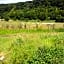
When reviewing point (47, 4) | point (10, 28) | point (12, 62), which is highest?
point (12, 62)

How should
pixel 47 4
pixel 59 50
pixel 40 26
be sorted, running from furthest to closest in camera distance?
pixel 47 4, pixel 40 26, pixel 59 50

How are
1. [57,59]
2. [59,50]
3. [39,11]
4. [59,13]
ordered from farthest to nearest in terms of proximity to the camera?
[39,11], [59,13], [59,50], [57,59]

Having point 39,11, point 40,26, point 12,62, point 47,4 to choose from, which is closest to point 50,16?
point 39,11

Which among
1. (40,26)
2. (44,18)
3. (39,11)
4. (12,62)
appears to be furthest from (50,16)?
(12,62)

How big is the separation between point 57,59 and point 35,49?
6.23 ft

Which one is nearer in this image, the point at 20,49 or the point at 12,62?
the point at 12,62

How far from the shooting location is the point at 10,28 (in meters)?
29.4

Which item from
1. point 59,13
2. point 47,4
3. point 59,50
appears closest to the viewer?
point 59,50

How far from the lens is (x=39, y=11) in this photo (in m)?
50.9

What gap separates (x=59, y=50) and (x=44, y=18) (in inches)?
1217

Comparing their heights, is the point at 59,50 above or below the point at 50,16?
above

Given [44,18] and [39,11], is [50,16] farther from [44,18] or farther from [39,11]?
[39,11]

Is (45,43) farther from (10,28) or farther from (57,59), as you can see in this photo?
(10,28)

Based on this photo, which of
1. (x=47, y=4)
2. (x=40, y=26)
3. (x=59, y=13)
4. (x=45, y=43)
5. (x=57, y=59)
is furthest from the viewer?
(x=47, y=4)
